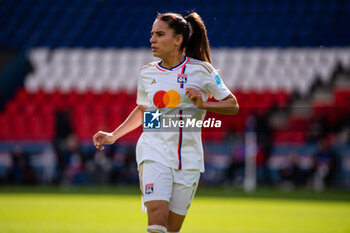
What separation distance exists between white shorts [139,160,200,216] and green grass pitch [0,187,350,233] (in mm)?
4023

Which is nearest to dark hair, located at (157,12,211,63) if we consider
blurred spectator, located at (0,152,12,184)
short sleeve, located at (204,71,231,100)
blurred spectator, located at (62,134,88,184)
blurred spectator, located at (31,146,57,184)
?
short sleeve, located at (204,71,231,100)

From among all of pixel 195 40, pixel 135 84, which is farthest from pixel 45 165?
pixel 195 40

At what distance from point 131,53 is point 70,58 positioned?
2.29m

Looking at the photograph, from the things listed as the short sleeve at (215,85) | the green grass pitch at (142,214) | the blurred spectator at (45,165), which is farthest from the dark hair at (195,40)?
the blurred spectator at (45,165)

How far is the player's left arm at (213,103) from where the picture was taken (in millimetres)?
3779

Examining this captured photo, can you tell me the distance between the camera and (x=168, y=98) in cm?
411

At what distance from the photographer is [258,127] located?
15750 mm

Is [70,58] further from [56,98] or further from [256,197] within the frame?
[256,197]

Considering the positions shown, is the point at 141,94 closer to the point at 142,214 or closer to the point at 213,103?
the point at 213,103

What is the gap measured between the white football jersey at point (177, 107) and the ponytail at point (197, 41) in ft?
0.62

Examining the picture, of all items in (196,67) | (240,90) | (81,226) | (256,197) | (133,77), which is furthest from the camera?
(133,77)

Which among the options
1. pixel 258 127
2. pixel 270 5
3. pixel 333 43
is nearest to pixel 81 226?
pixel 258 127

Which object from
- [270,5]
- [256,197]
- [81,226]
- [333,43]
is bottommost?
[256,197]

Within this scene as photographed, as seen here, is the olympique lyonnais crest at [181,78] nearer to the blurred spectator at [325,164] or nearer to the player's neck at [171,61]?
the player's neck at [171,61]
